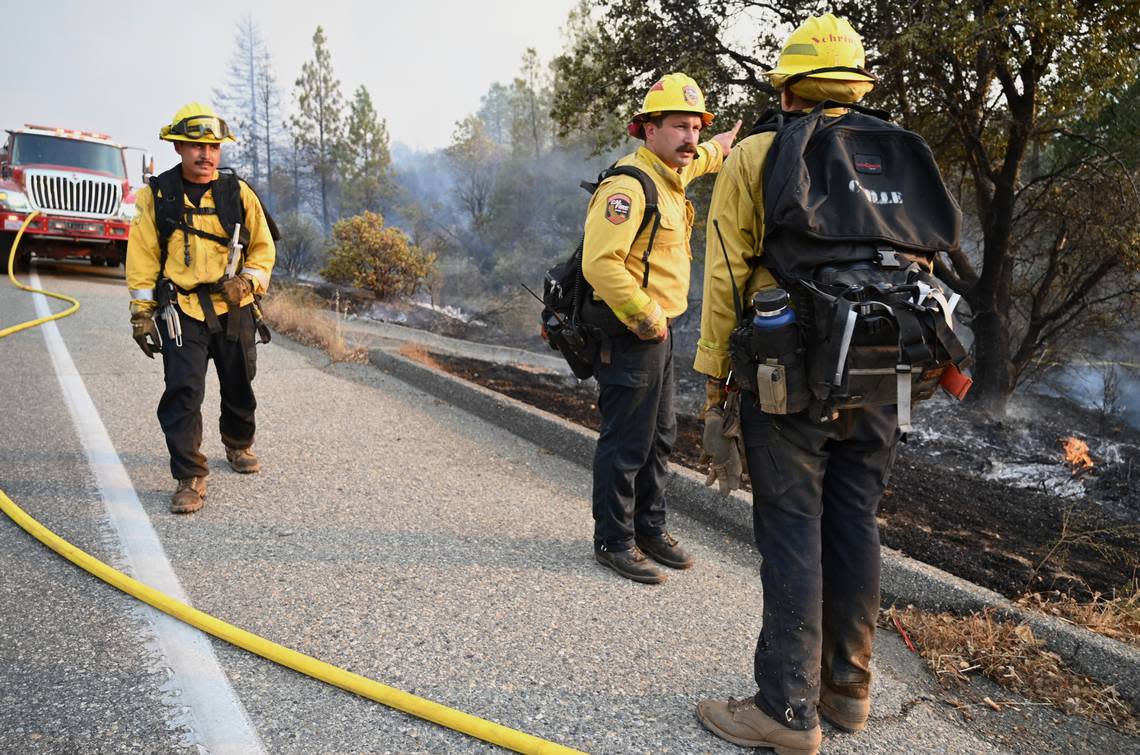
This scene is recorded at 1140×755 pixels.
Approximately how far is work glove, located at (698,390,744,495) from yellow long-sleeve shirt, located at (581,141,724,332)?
904 mm

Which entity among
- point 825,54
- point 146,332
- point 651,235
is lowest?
point 146,332

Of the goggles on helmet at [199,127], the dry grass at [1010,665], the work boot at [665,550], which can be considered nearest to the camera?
the dry grass at [1010,665]

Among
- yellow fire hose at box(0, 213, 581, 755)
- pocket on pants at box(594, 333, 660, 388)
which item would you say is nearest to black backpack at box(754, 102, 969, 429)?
pocket on pants at box(594, 333, 660, 388)

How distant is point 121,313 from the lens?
1093 cm

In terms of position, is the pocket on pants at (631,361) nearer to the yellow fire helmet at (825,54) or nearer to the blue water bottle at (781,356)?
the blue water bottle at (781,356)

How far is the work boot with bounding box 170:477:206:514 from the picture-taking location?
411 cm

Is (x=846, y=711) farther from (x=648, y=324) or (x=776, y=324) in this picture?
(x=648, y=324)

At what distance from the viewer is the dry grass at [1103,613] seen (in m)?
3.12

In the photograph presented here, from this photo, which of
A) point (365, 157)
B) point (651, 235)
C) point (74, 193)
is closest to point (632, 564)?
point (651, 235)

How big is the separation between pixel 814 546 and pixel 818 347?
634 millimetres

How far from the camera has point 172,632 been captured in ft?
9.53

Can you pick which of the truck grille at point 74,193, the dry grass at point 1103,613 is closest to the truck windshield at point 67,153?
the truck grille at point 74,193

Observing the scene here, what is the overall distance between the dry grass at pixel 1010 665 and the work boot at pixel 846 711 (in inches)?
24.4

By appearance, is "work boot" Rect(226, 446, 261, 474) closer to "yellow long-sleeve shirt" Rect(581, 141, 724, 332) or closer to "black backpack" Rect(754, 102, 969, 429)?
"yellow long-sleeve shirt" Rect(581, 141, 724, 332)
